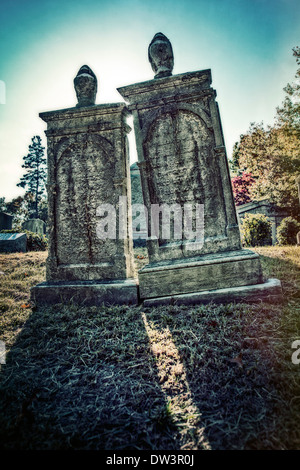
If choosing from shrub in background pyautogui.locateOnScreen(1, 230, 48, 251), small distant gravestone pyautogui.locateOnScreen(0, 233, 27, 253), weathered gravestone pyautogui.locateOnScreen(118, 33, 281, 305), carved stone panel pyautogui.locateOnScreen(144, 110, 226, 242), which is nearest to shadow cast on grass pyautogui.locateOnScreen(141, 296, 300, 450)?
weathered gravestone pyautogui.locateOnScreen(118, 33, 281, 305)

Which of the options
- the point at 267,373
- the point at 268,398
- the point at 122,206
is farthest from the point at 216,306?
the point at 122,206

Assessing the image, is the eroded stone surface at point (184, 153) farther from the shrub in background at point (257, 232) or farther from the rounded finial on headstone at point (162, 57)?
the shrub in background at point (257, 232)

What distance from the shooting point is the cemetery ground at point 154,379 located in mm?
1377

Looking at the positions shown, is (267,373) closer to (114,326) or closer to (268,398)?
(268,398)

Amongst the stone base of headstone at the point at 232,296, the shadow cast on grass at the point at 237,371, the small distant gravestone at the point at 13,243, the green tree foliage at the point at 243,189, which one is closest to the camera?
the shadow cast on grass at the point at 237,371

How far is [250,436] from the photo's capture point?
1.32 meters

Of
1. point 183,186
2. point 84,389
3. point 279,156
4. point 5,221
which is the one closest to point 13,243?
point 5,221

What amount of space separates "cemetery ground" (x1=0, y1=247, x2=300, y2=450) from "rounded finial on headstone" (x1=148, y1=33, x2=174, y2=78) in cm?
356

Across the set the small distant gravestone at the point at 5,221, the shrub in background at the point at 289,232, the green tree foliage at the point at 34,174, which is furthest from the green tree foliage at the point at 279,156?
the green tree foliage at the point at 34,174

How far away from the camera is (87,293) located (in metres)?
3.47

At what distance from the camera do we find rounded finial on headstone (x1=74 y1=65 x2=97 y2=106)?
4.09 m

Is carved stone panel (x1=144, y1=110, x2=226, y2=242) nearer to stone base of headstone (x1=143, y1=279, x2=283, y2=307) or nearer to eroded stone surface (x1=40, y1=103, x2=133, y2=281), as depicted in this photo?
eroded stone surface (x1=40, y1=103, x2=133, y2=281)

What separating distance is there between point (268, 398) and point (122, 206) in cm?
288

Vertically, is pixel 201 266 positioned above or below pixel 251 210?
below
